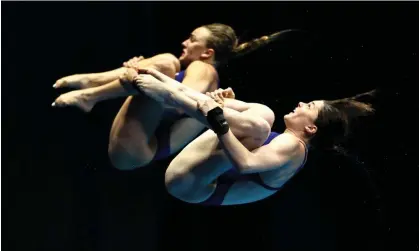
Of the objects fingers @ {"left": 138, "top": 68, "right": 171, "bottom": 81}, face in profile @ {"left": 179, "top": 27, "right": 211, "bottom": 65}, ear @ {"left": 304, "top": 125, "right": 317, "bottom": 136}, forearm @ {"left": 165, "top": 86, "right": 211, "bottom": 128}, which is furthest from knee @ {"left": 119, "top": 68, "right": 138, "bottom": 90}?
ear @ {"left": 304, "top": 125, "right": 317, "bottom": 136}

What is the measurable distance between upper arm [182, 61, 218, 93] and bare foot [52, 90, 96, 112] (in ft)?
1.23

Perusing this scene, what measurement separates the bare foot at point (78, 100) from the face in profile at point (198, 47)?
0.46 meters

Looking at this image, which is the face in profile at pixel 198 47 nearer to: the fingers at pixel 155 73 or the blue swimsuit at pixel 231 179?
the fingers at pixel 155 73

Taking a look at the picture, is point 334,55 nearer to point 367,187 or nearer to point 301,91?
point 301,91

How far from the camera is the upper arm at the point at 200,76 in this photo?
95.3 inches

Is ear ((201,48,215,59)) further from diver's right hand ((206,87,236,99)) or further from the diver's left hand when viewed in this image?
the diver's left hand

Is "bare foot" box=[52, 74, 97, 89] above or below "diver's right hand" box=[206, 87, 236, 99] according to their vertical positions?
above

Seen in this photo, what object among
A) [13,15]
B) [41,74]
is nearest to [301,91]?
[41,74]

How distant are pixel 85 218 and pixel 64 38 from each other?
99 cm

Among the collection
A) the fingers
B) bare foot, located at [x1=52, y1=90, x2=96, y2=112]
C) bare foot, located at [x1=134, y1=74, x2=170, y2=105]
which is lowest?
bare foot, located at [x1=52, y1=90, x2=96, y2=112]

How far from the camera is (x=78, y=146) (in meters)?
3.24

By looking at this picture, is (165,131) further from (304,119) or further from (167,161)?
(167,161)

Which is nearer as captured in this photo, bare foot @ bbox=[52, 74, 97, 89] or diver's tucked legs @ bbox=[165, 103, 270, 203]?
diver's tucked legs @ bbox=[165, 103, 270, 203]

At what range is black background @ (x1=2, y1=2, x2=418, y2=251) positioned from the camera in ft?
9.34
